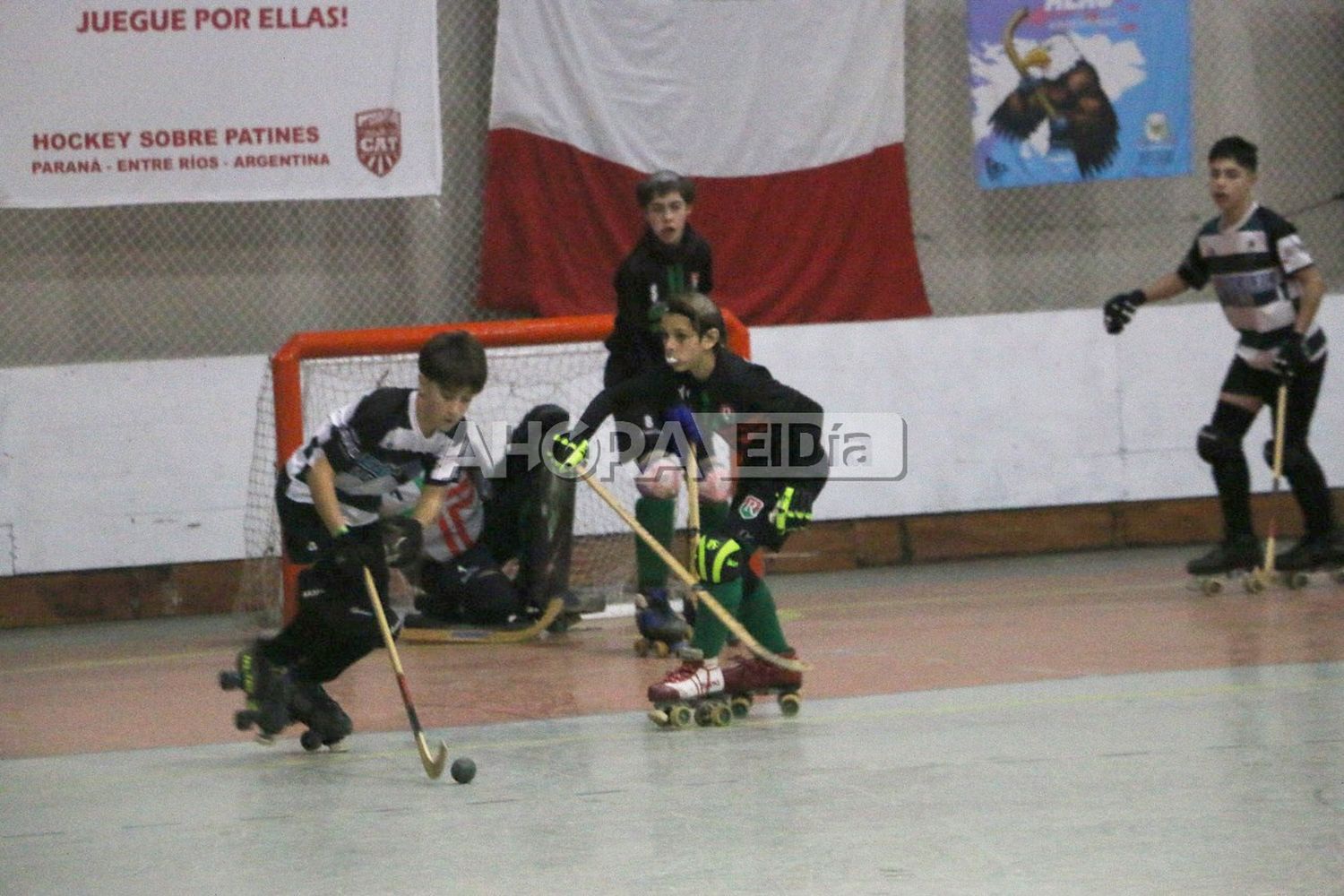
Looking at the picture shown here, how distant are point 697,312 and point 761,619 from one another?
1034 millimetres

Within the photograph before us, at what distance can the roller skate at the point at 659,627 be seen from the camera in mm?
7801

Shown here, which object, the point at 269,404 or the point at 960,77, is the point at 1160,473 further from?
the point at 269,404

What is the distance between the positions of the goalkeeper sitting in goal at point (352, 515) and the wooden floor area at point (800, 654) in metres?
0.46

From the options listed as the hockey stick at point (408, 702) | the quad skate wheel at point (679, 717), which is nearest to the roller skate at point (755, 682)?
the quad skate wheel at point (679, 717)

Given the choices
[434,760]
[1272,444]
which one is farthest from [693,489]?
[1272,444]

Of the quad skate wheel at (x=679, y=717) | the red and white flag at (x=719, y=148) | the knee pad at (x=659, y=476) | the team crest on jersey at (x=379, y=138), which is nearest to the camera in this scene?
the quad skate wheel at (x=679, y=717)

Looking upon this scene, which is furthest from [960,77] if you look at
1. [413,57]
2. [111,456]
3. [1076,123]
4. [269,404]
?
[111,456]

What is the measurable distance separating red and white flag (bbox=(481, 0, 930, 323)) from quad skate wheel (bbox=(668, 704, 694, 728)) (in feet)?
15.2

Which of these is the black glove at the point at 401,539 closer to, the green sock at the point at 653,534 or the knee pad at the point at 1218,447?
the green sock at the point at 653,534

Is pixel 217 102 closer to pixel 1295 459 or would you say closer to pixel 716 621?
pixel 716 621

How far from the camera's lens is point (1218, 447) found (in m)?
9.02

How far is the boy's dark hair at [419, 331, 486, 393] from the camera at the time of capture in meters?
5.63

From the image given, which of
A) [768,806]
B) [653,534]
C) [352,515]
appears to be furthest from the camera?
[653,534]

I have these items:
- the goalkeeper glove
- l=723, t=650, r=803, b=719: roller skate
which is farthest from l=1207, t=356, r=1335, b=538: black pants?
l=723, t=650, r=803, b=719: roller skate
